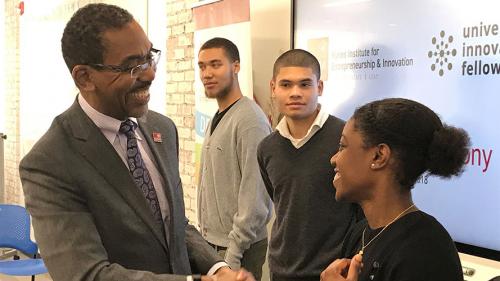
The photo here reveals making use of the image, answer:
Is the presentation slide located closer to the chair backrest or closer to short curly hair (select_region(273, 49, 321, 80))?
short curly hair (select_region(273, 49, 321, 80))

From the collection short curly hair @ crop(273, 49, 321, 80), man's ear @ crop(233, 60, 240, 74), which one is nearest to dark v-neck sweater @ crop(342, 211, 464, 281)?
short curly hair @ crop(273, 49, 321, 80)

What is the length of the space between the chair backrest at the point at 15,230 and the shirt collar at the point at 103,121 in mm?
3231

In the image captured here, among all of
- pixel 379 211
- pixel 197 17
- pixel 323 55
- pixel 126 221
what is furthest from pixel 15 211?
pixel 379 211

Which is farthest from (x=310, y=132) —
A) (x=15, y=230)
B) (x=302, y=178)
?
(x=15, y=230)

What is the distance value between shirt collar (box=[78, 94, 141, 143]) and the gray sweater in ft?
4.02

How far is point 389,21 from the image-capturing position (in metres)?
2.54

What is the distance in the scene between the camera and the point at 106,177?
4.77 feet

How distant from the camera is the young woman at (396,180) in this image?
142 cm

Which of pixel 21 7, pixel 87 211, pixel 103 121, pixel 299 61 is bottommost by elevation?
pixel 87 211

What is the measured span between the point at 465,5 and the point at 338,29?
2.64 ft

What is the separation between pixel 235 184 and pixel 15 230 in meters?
2.49

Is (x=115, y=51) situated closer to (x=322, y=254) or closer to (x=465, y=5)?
(x=322, y=254)

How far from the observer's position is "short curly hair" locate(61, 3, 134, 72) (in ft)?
4.83

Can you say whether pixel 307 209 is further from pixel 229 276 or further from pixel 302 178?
pixel 229 276
